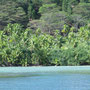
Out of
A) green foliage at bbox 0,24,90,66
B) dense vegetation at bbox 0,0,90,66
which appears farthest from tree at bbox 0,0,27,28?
green foliage at bbox 0,24,90,66

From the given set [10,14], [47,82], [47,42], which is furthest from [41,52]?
[47,82]

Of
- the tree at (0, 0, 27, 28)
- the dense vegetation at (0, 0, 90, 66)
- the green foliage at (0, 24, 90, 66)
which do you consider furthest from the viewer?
the tree at (0, 0, 27, 28)

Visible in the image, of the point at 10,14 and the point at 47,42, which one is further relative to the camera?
the point at 10,14

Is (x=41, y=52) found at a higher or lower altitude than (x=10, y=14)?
lower

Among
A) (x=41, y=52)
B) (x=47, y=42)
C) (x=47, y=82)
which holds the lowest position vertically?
(x=41, y=52)

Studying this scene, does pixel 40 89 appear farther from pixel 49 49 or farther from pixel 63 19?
pixel 63 19

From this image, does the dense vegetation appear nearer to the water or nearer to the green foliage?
the green foliage

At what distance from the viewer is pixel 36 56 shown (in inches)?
1563

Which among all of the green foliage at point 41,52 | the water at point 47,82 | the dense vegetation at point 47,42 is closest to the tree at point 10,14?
the dense vegetation at point 47,42

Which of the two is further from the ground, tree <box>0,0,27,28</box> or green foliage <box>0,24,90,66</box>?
tree <box>0,0,27,28</box>

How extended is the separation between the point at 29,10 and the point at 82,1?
960cm

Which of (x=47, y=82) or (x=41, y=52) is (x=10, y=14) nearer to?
(x=41, y=52)

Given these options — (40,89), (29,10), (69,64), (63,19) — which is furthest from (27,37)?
(40,89)

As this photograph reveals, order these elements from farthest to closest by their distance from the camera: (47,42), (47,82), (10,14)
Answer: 1. (10,14)
2. (47,42)
3. (47,82)
